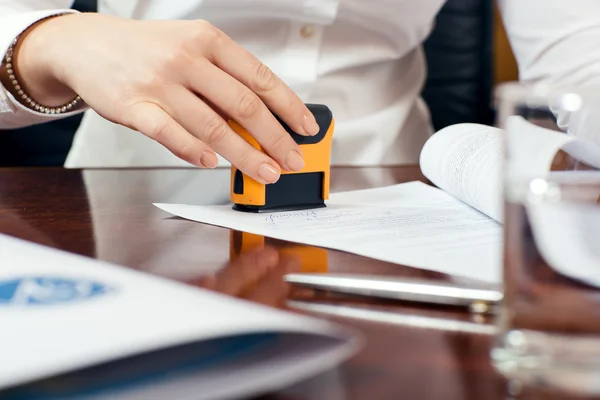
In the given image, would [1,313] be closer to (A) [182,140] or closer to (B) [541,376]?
(B) [541,376]

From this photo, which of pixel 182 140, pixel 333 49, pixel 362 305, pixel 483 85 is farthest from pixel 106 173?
pixel 483 85

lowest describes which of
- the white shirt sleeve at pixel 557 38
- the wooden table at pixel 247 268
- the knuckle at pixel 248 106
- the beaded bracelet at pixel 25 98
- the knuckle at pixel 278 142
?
the wooden table at pixel 247 268

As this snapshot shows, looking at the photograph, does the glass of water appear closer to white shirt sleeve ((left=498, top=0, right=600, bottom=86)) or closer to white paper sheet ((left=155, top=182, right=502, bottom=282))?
white paper sheet ((left=155, top=182, right=502, bottom=282))

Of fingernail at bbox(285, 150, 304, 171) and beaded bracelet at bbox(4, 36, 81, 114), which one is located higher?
beaded bracelet at bbox(4, 36, 81, 114)

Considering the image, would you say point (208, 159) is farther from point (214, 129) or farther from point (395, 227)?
point (395, 227)

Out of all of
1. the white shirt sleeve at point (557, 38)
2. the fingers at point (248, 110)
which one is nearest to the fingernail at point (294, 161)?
the fingers at point (248, 110)

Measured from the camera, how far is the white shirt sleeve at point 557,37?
1.03m

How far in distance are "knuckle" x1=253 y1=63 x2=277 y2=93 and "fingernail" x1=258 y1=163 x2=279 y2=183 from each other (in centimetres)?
6

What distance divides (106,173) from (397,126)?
47 centimetres

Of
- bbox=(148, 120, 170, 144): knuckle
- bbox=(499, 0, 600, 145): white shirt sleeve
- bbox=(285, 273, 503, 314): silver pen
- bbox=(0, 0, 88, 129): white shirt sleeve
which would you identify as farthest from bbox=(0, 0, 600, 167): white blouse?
bbox=(285, 273, 503, 314): silver pen

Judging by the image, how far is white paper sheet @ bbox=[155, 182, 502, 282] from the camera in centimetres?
39

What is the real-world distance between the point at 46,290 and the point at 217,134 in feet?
1.03

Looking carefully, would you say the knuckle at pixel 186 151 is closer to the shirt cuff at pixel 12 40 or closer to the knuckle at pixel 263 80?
the knuckle at pixel 263 80

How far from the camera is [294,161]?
0.54 meters
